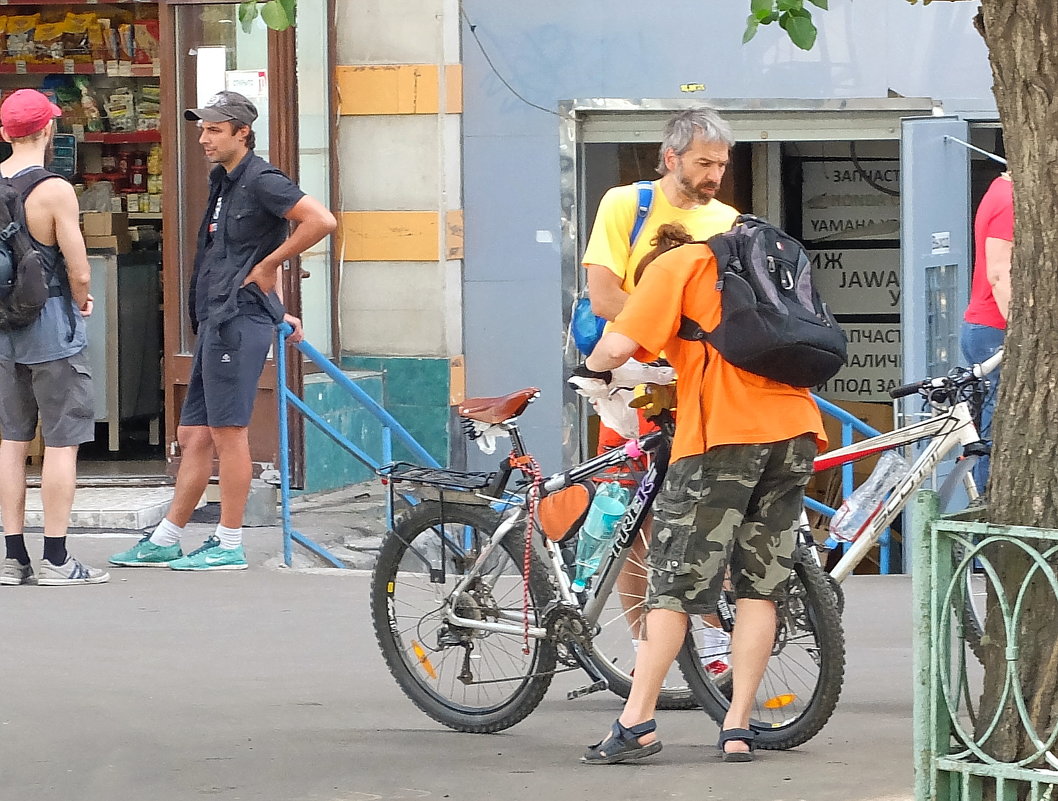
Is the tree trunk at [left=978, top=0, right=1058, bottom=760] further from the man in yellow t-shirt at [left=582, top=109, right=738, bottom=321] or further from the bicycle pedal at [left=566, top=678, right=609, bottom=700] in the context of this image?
the bicycle pedal at [left=566, top=678, right=609, bottom=700]

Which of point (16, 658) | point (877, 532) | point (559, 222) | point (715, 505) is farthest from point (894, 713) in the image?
point (559, 222)

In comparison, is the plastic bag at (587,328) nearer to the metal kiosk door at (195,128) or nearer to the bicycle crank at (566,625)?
the bicycle crank at (566,625)

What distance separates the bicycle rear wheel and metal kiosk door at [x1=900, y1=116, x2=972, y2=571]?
3416 mm

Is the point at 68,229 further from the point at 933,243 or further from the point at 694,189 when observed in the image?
the point at 933,243

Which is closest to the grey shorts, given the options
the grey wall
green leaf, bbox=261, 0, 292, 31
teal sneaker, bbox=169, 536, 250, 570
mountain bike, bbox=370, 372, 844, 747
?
teal sneaker, bbox=169, 536, 250, 570

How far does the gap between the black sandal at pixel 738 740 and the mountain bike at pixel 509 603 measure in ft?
0.42

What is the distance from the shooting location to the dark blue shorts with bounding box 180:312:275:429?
7.46 m

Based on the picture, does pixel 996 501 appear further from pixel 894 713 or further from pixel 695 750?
pixel 894 713

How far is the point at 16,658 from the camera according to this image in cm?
630

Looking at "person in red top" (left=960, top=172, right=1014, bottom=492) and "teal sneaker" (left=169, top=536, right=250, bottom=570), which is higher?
"person in red top" (left=960, top=172, right=1014, bottom=492)

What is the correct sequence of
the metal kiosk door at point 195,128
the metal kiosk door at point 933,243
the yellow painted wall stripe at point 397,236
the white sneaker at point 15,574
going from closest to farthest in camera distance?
1. the white sneaker at point 15,574
2. the metal kiosk door at point 933,243
3. the metal kiosk door at point 195,128
4. the yellow painted wall stripe at point 397,236

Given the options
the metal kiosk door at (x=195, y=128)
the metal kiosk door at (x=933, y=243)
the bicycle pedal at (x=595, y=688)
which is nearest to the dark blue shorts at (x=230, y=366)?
the metal kiosk door at (x=195, y=128)

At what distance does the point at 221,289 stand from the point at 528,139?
117 inches

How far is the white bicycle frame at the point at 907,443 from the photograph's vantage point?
18.0ft
